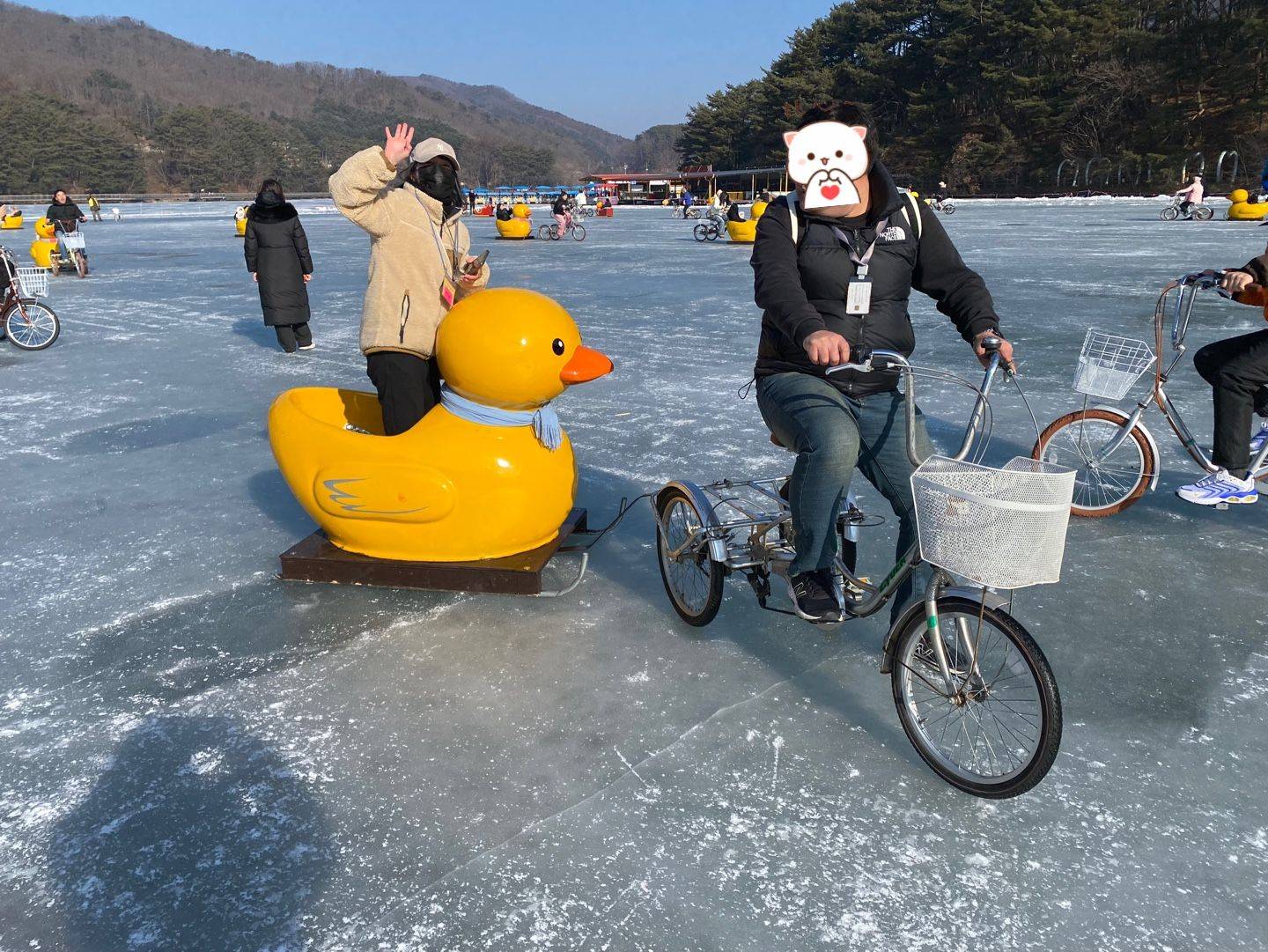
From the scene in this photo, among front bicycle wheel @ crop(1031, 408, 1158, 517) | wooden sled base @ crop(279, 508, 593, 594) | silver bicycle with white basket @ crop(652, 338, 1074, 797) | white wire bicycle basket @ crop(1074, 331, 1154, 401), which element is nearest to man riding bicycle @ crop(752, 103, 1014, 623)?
silver bicycle with white basket @ crop(652, 338, 1074, 797)

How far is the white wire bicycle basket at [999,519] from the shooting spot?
1.86 m

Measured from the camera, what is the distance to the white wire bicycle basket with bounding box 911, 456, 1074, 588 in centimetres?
186

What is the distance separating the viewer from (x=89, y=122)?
118 m

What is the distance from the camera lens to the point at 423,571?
3.46 m

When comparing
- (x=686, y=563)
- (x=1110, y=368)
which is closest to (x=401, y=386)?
(x=686, y=563)

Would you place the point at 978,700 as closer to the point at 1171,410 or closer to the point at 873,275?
the point at 873,275

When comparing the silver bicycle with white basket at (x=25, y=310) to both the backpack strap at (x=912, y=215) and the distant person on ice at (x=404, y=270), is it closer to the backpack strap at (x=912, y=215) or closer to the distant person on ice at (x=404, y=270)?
the distant person on ice at (x=404, y=270)

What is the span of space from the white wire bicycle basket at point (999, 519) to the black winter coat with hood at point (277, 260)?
25.9 feet

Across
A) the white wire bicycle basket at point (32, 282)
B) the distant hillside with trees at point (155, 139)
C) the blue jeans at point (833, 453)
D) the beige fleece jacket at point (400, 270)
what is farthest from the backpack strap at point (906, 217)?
the distant hillside with trees at point (155, 139)

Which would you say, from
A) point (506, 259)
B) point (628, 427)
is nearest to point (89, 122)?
point (506, 259)

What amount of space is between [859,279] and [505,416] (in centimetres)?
140

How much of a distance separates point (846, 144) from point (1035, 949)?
209 centimetres

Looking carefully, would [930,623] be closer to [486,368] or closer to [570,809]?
[570,809]

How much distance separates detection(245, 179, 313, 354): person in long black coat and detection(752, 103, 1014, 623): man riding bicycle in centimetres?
710
